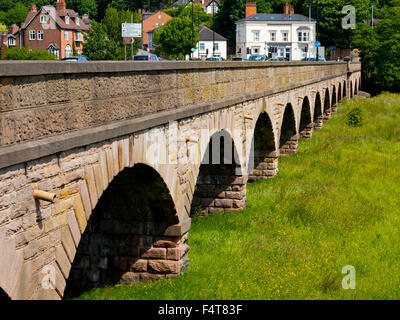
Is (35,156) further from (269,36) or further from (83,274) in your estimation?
(269,36)

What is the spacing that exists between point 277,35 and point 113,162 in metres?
85.9

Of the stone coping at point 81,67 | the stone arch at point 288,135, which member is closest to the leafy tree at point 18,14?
the stone arch at point 288,135

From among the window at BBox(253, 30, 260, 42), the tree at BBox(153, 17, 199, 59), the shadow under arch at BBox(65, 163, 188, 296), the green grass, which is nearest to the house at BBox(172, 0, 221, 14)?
the window at BBox(253, 30, 260, 42)

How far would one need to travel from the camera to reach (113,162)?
859 centimetres

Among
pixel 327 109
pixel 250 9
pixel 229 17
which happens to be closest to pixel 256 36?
pixel 250 9

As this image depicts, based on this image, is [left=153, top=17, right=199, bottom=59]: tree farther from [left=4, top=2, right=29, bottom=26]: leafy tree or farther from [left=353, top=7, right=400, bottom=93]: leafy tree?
[left=4, top=2, right=29, bottom=26]: leafy tree

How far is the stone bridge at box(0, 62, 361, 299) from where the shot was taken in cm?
660

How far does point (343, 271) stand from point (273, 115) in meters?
9.23

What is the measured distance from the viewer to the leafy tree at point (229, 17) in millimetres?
99375

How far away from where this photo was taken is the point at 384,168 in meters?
24.0

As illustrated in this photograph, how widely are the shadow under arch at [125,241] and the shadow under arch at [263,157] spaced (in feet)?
33.1

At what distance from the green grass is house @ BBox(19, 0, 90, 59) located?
4719 centimetres

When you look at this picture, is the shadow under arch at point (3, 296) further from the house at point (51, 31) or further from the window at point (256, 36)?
the window at point (256, 36)
